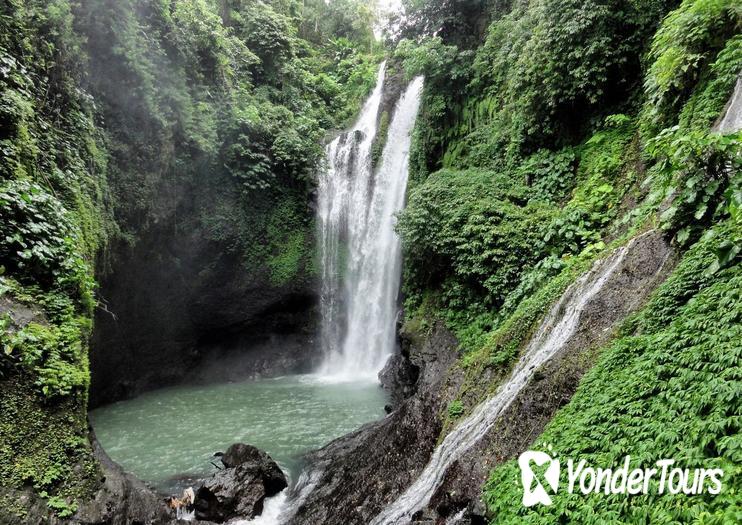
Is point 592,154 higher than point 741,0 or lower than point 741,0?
lower

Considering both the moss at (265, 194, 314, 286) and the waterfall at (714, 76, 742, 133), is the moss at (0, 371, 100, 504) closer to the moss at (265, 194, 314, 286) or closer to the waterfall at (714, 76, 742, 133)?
the waterfall at (714, 76, 742, 133)

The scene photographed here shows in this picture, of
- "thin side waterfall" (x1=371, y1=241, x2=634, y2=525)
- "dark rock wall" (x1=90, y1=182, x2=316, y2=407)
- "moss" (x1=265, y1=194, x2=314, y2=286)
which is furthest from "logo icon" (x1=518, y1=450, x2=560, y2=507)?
"moss" (x1=265, y1=194, x2=314, y2=286)

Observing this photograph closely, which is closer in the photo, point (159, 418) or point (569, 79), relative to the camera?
point (569, 79)

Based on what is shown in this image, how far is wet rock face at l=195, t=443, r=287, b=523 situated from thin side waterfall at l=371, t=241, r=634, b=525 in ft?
8.45

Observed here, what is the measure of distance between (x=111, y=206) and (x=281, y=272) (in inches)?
259

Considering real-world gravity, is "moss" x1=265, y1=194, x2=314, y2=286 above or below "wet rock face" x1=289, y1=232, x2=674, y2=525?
above

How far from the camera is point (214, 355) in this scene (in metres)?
16.1

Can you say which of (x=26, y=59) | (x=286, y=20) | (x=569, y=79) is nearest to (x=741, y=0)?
(x=569, y=79)

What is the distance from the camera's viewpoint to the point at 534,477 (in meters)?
3.69

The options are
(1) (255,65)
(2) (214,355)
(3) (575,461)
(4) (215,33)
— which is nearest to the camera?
(3) (575,461)

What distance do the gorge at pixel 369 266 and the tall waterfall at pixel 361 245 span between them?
11 centimetres

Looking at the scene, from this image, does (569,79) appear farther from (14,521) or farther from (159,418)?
(159,418)

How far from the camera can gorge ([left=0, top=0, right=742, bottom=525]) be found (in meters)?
3.99

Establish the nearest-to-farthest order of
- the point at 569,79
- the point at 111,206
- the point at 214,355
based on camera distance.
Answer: the point at 569,79, the point at 111,206, the point at 214,355
